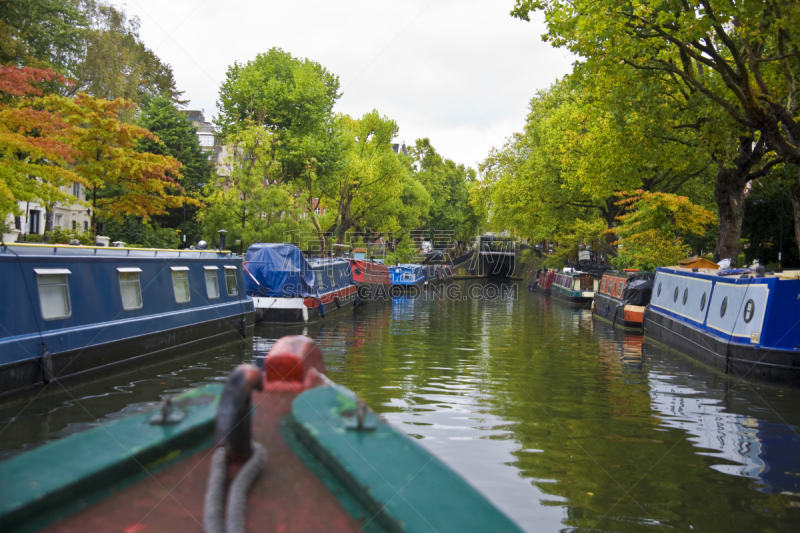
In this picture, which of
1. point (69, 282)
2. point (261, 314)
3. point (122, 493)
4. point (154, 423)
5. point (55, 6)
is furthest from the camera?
point (55, 6)

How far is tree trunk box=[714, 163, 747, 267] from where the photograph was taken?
65.1 ft

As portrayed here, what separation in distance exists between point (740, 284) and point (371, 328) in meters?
12.0

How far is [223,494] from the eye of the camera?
2451 mm

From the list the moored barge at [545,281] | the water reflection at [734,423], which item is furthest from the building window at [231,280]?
the moored barge at [545,281]

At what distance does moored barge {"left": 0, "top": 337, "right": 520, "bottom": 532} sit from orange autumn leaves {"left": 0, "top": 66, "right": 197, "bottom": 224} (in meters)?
15.6

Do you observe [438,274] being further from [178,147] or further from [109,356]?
[109,356]

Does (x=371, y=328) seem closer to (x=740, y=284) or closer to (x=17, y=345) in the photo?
(x=740, y=284)

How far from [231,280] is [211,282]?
1284 millimetres

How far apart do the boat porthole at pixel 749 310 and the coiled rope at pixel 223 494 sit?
13.3m

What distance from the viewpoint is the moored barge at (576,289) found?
3841 cm

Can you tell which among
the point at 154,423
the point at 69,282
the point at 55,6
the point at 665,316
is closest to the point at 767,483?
the point at 154,423

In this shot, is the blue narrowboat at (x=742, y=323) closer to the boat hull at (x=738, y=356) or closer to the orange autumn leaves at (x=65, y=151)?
the boat hull at (x=738, y=356)

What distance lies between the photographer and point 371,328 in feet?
75.8

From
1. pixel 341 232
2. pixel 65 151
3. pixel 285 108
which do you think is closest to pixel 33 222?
pixel 285 108
